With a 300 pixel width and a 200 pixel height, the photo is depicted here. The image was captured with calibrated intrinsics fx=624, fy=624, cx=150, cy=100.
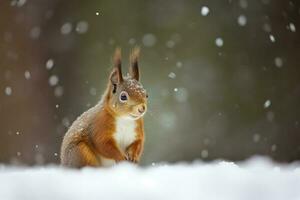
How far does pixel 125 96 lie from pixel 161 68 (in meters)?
0.14

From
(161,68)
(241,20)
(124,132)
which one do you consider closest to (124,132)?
(124,132)

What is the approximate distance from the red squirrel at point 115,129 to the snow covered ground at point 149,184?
0.04ft

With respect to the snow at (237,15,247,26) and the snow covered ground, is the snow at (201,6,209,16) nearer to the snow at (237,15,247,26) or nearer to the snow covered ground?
the snow at (237,15,247,26)

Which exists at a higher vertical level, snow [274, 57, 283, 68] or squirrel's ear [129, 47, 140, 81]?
snow [274, 57, 283, 68]

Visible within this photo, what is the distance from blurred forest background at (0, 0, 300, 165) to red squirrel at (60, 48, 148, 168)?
8 cm

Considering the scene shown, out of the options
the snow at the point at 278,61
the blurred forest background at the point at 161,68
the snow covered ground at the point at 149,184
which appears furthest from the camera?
the snow at the point at 278,61

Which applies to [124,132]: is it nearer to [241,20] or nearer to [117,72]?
[117,72]

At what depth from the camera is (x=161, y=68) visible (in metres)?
0.67

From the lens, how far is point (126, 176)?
0.52 m

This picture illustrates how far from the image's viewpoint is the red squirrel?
54cm

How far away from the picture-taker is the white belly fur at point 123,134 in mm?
544

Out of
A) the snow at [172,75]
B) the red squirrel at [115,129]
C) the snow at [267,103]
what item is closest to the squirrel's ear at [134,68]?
the red squirrel at [115,129]

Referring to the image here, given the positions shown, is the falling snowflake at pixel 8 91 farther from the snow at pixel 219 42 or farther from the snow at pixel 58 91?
the snow at pixel 219 42

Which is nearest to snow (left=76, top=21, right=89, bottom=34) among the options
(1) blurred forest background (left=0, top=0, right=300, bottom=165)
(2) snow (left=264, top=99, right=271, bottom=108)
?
(1) blurred forest background (left=0, top=0, right=300, bottom=165)
